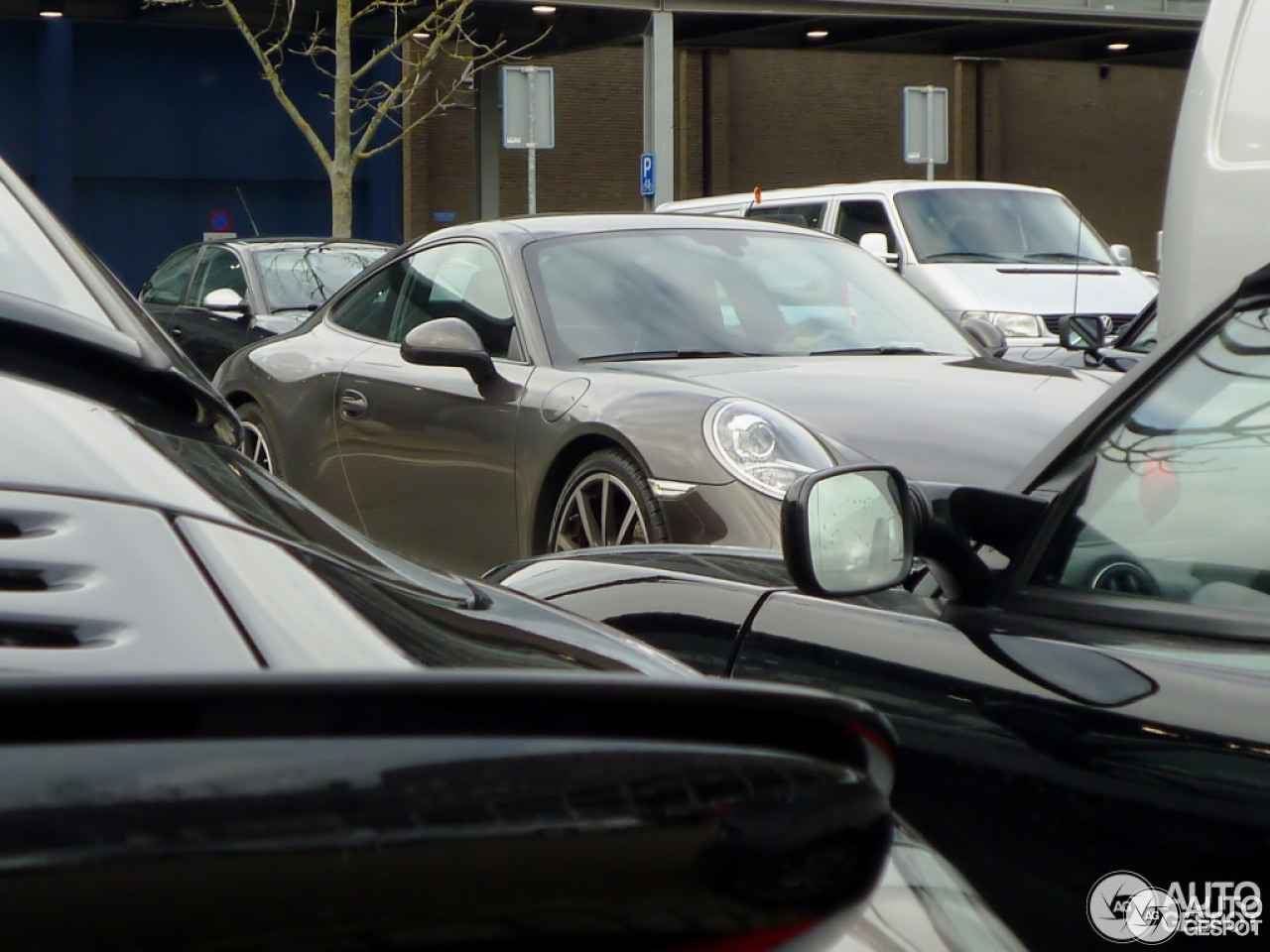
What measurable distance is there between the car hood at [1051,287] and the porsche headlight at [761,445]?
25.5 feet

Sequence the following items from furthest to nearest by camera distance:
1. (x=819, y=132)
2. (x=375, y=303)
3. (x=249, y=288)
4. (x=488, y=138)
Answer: (x=819, y=132) → (x=488, y=138) → (x=249, y=288) → (x=375, y=303)

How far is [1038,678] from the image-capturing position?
2.08m

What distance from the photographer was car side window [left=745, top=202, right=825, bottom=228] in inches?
566

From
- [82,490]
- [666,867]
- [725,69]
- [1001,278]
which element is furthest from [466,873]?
[725,69]

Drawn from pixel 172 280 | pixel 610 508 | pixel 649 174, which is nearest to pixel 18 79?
pixel 649 174

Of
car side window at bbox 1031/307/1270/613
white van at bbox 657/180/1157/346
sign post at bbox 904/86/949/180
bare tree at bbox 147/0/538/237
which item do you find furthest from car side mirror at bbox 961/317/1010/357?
bare tree at bbox 147/0/538/237

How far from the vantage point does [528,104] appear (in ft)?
61.3

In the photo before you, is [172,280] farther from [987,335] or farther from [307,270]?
[987,335]

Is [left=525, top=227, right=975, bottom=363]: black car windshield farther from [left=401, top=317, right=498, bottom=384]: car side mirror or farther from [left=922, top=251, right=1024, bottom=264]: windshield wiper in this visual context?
[left=922, top=251, right=1024, bottom=264]: windshield wiper

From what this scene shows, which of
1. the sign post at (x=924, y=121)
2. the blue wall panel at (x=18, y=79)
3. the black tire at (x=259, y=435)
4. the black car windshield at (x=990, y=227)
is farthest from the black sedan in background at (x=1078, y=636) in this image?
the blue wall panel at (x=18, y=79)

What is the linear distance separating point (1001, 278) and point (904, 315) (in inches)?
267

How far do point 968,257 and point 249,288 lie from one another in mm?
5125

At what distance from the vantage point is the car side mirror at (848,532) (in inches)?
90.6

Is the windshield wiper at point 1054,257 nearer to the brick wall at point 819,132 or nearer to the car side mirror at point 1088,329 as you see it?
the car side mirror at point 1088,329
